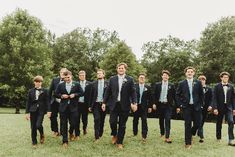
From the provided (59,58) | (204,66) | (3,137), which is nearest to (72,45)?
(59,58)

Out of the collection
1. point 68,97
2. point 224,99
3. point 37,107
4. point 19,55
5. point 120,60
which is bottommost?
point 37,107

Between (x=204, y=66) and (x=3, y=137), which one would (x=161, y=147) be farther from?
(x=204, y=66)

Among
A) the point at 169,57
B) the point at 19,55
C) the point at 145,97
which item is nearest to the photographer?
the point at 145,97

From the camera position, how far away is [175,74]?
6006 centimetres

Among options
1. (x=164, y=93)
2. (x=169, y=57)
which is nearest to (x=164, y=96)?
(x=164, y=93)

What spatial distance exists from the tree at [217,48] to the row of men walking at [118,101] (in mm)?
39637

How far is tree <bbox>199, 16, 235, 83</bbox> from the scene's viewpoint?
2128 inches

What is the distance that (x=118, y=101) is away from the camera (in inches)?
525

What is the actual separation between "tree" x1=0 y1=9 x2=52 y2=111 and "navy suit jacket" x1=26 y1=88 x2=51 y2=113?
1391 inches

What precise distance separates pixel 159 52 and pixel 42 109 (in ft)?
190

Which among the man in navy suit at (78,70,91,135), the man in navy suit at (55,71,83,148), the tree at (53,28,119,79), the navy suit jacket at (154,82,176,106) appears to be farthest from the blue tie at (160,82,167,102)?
the tree at (53,28,119,79)

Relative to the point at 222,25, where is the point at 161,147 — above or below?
below

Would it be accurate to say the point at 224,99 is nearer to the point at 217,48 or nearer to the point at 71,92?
the point at 71,92

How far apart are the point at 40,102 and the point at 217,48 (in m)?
45.1
